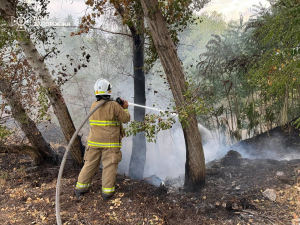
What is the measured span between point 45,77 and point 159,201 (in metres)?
3.46

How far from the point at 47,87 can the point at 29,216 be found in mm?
2618

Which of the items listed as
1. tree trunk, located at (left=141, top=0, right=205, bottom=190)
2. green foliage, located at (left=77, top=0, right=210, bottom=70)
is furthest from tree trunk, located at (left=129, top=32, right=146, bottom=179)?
tree trunk, located at (left=141, top=0, right=205, bottom=190)

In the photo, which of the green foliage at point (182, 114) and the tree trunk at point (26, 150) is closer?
the green foliage at point (182, 114)

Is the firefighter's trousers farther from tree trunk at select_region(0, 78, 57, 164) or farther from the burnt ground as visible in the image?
tree trunk at select_region(0, 78, 57, 164)

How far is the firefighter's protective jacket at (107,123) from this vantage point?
3.76 m

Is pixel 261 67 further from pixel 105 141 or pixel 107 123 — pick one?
pixel 105 141

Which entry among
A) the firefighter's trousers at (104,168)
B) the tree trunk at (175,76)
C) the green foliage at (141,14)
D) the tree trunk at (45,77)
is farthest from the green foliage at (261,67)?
the tree trunk at (45,77)

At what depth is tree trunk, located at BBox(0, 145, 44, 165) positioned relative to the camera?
4.77 meters

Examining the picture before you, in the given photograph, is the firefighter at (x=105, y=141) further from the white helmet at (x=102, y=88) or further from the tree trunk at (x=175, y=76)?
the tree trunk at (x=175, y=76)

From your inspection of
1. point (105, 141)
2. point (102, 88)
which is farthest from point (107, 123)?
point (102, 88)

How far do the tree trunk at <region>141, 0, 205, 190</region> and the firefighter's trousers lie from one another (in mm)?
1477

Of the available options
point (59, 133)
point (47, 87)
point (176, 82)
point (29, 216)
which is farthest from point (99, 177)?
point (59, 133)

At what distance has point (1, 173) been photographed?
16.2 ft

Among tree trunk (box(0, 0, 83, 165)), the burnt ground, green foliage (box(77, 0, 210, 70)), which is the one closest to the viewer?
the burnt ground
